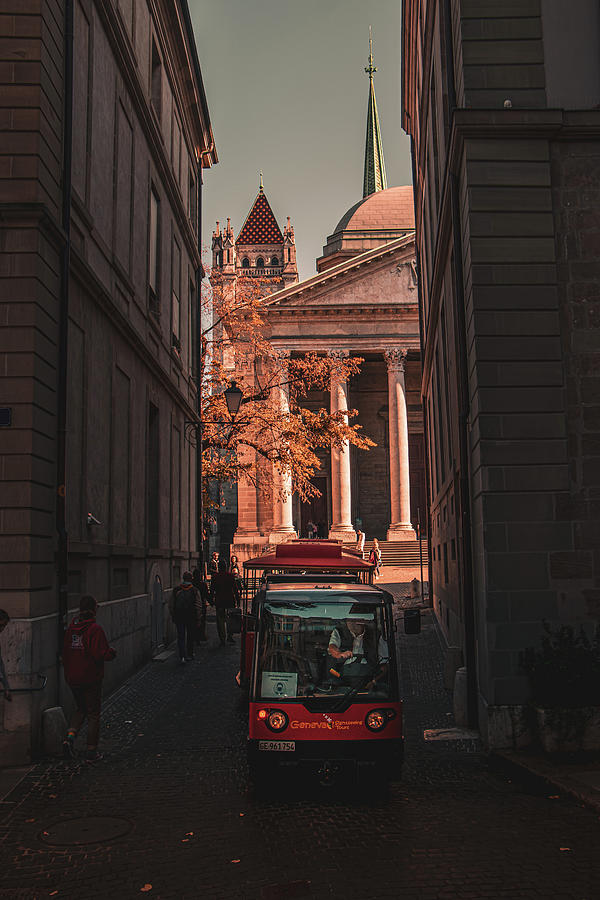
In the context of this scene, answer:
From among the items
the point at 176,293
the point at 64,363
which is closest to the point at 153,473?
the point at 176,293

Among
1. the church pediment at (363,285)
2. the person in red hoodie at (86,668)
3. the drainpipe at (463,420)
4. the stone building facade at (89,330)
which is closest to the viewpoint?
the person in red hoodie at (86,668)

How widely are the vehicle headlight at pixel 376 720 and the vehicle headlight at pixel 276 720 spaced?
790mm

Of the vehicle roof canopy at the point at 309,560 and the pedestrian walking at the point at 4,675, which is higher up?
the vehicle roof canopy at the point at 309,560

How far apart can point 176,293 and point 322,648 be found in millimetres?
14479

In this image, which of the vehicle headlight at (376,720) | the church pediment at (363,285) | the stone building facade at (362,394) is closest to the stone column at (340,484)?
the stone building facade at (362,394)

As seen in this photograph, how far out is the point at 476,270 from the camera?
36.2ft

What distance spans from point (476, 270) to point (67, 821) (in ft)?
25.1

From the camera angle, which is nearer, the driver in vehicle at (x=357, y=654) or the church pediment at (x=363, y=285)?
the driver in vehicle at (x=357, y=654)

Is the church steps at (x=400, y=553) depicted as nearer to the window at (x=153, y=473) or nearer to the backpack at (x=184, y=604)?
the window at (x=153, y=473)

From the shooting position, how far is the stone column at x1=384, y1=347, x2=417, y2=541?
1839 inches

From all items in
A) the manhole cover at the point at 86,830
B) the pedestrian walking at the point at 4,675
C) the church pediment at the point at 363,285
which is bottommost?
the manhole cover at the point at 86,830

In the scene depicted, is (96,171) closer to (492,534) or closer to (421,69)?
(492,534)

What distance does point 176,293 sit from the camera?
21.8 meters

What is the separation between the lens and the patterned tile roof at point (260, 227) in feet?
359
